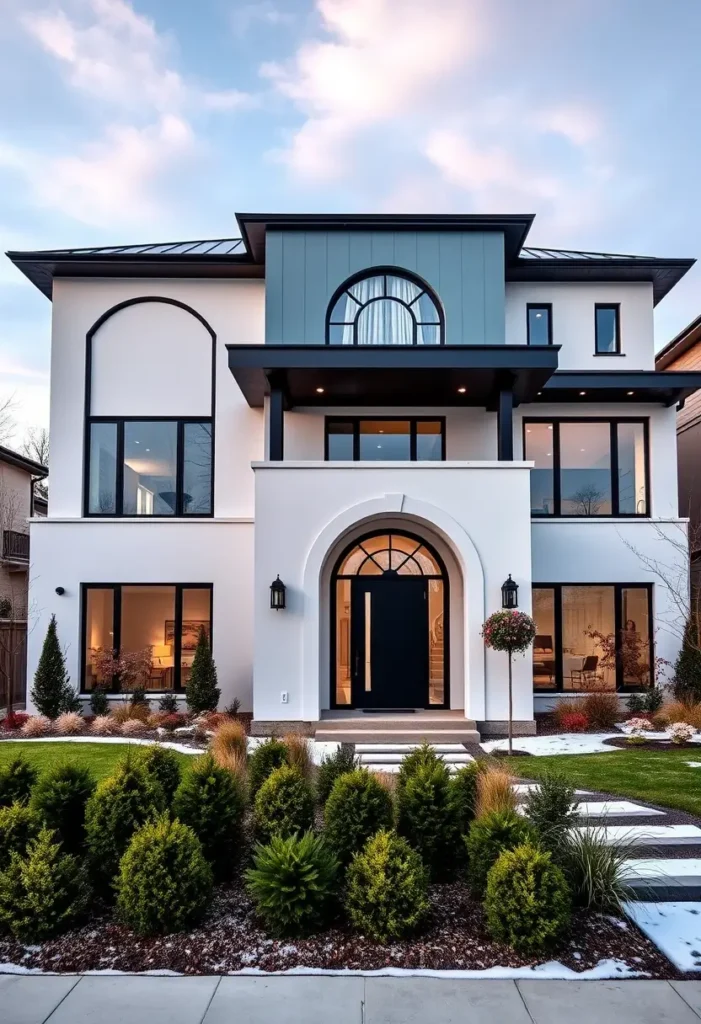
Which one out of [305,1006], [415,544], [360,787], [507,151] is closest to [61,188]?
[507,151]

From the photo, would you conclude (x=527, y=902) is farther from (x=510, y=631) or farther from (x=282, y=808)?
(x=510, y=631)

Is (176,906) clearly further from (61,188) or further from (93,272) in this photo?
(61,188)

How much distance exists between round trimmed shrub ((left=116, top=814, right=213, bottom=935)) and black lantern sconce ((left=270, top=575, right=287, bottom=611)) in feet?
22.9

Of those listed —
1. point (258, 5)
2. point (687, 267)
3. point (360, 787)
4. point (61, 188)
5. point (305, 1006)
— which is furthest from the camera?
point (61, 188)

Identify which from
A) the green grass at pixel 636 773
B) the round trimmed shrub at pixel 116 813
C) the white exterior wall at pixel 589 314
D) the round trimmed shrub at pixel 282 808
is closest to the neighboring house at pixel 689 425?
the white exterior wall at pixel 589 314

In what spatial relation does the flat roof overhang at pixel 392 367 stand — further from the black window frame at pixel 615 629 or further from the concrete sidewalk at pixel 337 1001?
the concrete sidewalk at pixel 337 1001

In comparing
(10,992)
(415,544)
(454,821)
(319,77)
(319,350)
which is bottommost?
(10,992)

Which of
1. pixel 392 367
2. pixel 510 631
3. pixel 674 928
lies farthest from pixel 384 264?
pixel 674 928

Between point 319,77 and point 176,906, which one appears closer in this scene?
point 176,906

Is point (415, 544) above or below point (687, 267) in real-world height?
below

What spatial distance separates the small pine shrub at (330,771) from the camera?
6148mm

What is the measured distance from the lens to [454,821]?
525 centimetres

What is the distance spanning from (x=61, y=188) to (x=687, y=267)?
16312 millimetres

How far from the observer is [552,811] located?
16.4ft
